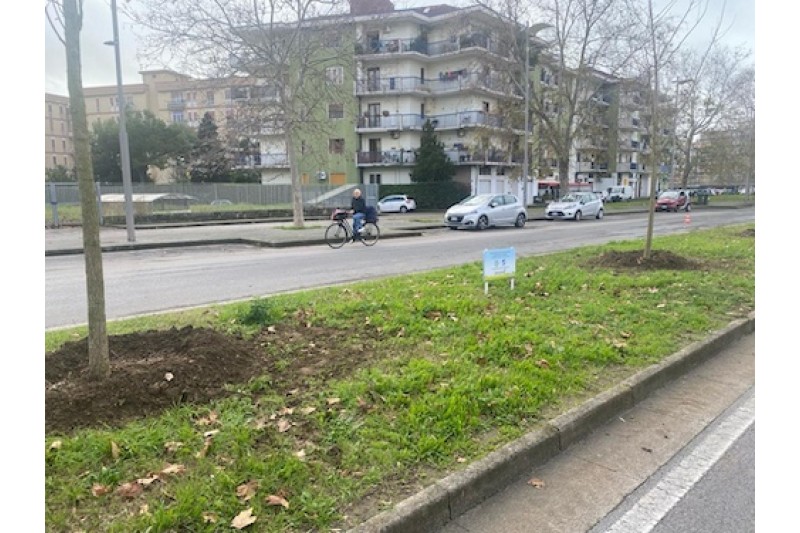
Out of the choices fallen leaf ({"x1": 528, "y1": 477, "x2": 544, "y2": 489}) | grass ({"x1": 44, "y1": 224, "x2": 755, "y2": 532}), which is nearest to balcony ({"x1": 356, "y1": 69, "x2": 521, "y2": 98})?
grass ({"x1": 44, "y1": 224, "x2": 755, "y2": 532})

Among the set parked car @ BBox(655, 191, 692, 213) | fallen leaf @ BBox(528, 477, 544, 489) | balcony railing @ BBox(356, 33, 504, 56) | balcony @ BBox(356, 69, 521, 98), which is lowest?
fallen leaf @ BBox(528, 477, 544, 489)

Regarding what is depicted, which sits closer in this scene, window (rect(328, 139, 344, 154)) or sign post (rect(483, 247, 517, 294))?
sign post (rect(483, 247, 517, 294))

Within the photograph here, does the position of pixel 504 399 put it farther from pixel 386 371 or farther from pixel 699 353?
pixel 699 353

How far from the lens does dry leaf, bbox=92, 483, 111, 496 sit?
2670 millimetres

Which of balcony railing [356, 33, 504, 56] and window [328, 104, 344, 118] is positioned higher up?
balcony railing [356, 33, 504, 56]

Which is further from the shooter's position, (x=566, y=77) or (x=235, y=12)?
(x=566, y=77)

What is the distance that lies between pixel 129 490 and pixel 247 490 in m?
0.59

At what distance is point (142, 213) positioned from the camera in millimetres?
24469

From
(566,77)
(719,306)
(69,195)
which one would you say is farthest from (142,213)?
(566,77)

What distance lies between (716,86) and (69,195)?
48.8 metres

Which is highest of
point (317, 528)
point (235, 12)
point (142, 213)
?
point (235, 12)

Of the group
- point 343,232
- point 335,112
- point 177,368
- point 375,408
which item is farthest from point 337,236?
point 335,112

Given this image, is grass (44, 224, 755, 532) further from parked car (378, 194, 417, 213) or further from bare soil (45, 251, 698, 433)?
parked car (378, 194, 417, 213)

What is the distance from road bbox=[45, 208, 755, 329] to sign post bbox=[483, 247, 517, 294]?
3.54m
